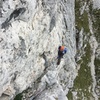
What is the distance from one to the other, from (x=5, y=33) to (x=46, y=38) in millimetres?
9509

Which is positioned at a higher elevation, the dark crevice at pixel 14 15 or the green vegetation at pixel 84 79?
the dark crevice at pixel 14 15

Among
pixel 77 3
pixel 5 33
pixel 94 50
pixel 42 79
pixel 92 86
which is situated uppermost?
pixel 5 33

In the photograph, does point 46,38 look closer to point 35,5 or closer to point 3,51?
point 35,5

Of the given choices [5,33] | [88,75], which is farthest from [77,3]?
[5,33]

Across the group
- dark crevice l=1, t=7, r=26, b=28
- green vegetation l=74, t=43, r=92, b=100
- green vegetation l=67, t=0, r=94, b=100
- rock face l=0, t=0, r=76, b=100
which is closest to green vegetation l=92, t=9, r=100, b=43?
green vegetation l=67, t=0, r=94, b=100

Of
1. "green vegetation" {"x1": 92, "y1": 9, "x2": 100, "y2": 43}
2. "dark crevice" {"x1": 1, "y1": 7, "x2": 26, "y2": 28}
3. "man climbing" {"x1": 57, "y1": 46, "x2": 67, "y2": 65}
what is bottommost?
"green vegetation" {"x1": 92, "y1": 9, "x2": 100, "y2": 43}

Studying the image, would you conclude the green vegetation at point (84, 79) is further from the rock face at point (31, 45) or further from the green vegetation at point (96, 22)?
the rock face at point (31, 45)

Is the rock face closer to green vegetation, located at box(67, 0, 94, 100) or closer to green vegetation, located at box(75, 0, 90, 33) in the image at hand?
green vegetation, located at box(67, 0, 94, 100)

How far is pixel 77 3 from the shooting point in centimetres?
7106

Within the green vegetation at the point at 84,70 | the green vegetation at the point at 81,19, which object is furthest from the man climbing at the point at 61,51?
the green vegetation at the point at 81,19

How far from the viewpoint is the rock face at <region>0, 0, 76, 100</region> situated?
2875 cm

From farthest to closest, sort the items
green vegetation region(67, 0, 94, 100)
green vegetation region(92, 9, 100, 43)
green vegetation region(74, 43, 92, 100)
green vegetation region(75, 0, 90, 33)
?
green vegetation region(92, 9, 100, 43) < green vegetation region(75, 0, 90, 33) < green vegetation region(74, 43, 92, 100) < green vegetation region(67, 0, 94, 100)

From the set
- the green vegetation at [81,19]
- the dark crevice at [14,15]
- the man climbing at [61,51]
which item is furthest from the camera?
the green vegetation at [81,19]

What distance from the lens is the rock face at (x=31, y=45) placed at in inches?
1132
